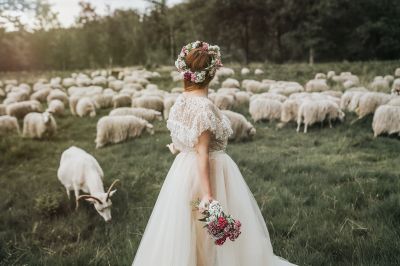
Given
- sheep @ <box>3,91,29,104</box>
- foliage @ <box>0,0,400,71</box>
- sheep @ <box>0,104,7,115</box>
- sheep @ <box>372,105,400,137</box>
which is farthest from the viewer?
foliage @ <box>0,0,400,71</box>

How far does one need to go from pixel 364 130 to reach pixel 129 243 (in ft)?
29.8

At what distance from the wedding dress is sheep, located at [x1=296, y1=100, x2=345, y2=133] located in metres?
10.0

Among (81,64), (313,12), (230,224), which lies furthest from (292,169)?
(81,64)

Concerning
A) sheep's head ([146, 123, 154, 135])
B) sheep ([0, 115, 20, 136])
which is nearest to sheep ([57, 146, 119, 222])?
sheep's head ([146, 123, 154, 135])

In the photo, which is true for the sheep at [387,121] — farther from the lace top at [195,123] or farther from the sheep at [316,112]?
the lace top at [195,123]

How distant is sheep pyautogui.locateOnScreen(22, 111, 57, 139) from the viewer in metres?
13.9

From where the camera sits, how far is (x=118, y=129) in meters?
13.1

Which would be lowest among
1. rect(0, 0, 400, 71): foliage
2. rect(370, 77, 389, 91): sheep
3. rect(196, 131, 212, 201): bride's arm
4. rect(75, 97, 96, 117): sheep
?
rect(75, 97, 96, 117): sheep

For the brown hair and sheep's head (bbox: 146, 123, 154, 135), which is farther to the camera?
sheep's head (bbox: 146, 123, 154, 135)

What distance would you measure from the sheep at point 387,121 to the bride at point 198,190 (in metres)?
9.10

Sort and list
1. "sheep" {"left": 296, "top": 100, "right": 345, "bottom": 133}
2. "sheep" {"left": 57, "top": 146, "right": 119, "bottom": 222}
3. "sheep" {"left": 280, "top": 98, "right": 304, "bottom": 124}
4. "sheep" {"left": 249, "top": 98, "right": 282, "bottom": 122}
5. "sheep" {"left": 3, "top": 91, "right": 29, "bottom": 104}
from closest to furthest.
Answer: "sheep" {"left": 57, "top": 146, "right": 119, "bottom": 222} → "sheep" {"left": 296, "top": 100, "right": 345, "bottom": 133} → "sheep" {"left": 280, "top": 98, "right": 304, "bottom": 124} → "sheep" {"left": 249, "top": 98, "right": 282, "bottom": 122} → "sheep" {"left": 3, "top": 91, "right": 29, "bottom": 104}

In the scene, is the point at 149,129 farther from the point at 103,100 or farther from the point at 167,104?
the point at 103,100

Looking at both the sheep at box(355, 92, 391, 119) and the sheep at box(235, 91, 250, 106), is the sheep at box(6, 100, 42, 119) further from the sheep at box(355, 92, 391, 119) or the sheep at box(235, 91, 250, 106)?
the sheep at box(355, 92, 391, 119)

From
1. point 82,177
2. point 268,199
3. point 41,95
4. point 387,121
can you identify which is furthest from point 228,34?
point 268,199
